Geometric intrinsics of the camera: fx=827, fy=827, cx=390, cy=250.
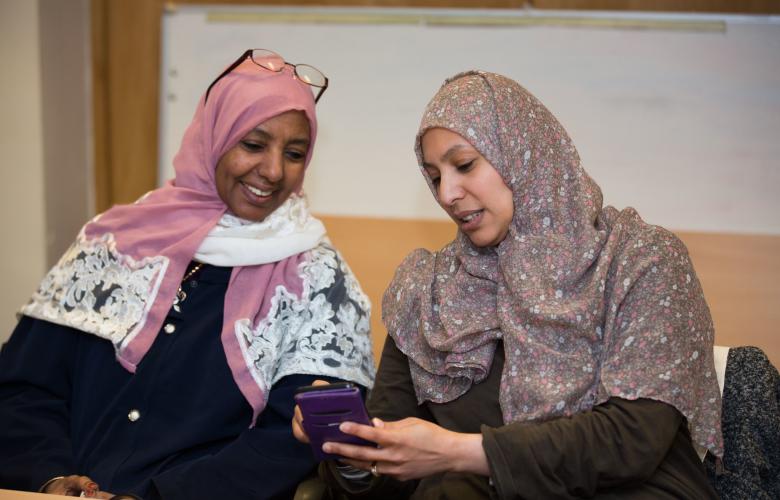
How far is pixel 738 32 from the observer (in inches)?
98.9

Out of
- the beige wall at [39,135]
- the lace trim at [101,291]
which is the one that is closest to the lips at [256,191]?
the lace trim at [101,291]

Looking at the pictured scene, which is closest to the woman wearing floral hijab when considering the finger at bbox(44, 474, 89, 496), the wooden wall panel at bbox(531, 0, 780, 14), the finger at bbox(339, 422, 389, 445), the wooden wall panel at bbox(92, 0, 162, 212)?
the finger at bbox(339, 422, 389, 445)

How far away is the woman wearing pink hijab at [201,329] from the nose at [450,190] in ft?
1.39

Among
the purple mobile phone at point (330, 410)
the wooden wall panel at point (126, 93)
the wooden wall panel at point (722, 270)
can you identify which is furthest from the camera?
the wooden wall panel at point (126, 93)

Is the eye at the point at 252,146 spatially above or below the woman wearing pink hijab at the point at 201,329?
above

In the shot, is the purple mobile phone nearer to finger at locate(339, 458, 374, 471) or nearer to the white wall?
finger at locate(339, 458, 374, 471)

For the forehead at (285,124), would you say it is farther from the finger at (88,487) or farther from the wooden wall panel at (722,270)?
the finger at (88,487)

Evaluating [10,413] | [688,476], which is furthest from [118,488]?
[688,476]

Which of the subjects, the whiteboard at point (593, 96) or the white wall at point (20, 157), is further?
the white wall at point (20, 157)

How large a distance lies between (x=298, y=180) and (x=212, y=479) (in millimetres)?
747

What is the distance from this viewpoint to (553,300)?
5.26ft

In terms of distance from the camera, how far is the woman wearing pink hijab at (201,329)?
5.96ft

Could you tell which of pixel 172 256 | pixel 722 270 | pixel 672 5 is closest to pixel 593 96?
pixel 672 5

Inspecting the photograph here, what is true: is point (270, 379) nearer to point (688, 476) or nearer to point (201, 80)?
point (688, 476)
